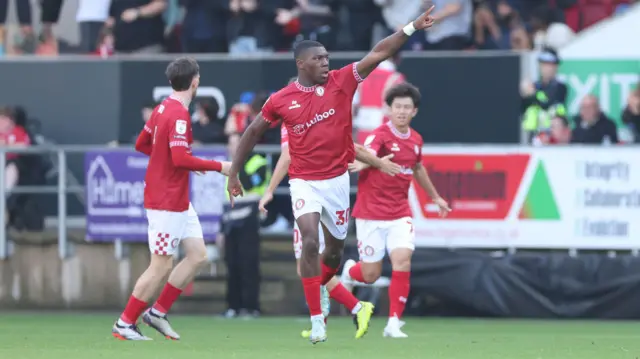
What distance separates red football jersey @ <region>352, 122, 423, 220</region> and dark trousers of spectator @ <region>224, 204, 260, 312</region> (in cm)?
379

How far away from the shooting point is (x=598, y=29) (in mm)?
18578

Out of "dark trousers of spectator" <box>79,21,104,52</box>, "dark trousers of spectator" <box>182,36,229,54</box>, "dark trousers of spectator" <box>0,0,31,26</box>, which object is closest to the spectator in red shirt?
"dark trousers of spectator" <box>79,21,104,52</box>

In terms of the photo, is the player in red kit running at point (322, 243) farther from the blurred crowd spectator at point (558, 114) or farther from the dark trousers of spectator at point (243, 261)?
the blurred crowd spectator at point (558, 114)

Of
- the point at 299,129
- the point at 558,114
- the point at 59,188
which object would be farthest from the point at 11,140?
the point at 299,129

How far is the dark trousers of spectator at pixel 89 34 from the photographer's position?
20409 mm

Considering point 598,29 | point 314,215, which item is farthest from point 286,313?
point 314,215

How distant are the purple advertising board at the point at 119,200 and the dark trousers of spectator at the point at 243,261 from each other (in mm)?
495

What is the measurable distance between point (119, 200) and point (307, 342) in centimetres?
607

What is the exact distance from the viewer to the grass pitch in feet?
36.7

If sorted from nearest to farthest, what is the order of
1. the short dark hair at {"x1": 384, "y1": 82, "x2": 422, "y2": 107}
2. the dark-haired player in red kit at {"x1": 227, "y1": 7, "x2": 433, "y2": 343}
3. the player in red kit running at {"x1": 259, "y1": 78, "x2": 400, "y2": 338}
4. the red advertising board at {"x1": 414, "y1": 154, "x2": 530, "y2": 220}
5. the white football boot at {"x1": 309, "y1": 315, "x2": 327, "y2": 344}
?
the white football boot at {"x1": 309, "y1": 315, "x2": 327, "y2": 344}
the dark-haired player in red kit at {"x1": 227, "y1": 7, "x2": 433, "y2": 343}
the player in red kit running at {"x1": 259, "y1": 78, "x2": 400, "y2": 338}
the short dark hair at {"x1": 384, "y1": 82, "x2": 422, "y2": 107}
the red advertising board at {"x1": 414, "y1": 154, "x2": 530, "y2": 220}

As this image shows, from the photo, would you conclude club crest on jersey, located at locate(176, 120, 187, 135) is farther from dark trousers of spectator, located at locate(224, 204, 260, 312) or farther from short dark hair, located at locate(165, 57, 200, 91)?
dark trousers of spectator, located at locate(224, 204, 260, 312)

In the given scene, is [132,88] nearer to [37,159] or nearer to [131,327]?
[37,159]

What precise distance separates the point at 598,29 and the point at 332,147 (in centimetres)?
753

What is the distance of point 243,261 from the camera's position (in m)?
17.7
